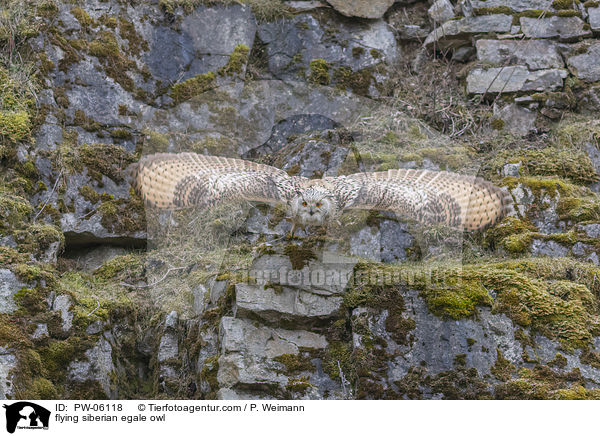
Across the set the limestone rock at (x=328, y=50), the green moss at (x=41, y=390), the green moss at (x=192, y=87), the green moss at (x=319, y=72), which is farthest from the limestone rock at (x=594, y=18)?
the green moss at (x=41, y=390)

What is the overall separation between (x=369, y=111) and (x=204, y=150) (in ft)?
7.61

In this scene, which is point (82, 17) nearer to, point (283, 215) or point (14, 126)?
point (14, 126)

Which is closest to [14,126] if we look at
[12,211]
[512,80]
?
[12,211]

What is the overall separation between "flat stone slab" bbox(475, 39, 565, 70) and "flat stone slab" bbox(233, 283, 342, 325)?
197 inches

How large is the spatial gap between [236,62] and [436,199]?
12.6 feet

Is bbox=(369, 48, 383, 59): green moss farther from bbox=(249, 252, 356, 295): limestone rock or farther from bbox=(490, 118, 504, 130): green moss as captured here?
bbox=(249, 252, 356, 295): limestone rock

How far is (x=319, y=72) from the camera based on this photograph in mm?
8141

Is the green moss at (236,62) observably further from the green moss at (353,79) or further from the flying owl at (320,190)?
the flying owl at (320,190)

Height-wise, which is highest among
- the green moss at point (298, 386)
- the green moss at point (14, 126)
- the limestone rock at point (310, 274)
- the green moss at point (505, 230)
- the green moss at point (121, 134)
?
the green moss at point (121, 134)

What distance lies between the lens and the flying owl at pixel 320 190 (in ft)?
16.3

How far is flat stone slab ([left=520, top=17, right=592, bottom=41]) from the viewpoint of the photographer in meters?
8.10

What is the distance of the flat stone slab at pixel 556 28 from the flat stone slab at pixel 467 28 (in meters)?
0.27
